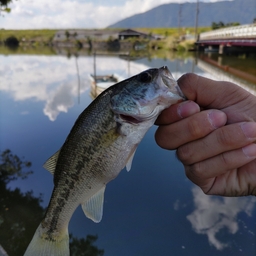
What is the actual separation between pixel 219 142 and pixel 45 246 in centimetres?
184

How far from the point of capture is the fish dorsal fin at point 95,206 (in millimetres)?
2482

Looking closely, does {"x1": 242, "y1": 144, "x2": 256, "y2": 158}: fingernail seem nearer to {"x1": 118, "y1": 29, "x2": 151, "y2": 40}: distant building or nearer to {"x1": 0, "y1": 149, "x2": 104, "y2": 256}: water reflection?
{"x1": 0, "y1": 149, "x2": 104, "y2": 256}: water reflection

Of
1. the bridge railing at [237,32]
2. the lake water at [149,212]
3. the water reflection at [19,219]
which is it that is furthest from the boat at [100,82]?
the bridge railing at [237,32]

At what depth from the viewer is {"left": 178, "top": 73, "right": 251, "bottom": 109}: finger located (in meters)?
2.17

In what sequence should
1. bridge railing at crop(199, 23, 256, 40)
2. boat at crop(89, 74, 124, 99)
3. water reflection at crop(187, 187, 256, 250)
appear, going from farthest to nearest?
bridge railing at crop(199, 23, 256, 40), boat at crop(89, 74, 124, 99), water reflection at crop(187, 187, 256, 250)

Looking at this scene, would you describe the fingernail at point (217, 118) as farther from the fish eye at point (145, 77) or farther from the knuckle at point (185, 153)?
the fish eye at point (145, 77)

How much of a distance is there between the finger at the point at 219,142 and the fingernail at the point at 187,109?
8.4 inches

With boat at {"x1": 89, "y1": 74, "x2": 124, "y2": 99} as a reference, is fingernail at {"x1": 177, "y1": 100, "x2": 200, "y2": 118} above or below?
above

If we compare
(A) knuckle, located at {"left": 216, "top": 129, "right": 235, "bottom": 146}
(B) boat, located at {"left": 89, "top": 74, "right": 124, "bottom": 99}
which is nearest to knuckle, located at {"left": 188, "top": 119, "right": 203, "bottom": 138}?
(A) knuckle, located at {"left": 216, "top": 129, "right": 235, "bottom": 146}

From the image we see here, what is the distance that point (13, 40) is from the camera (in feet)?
300

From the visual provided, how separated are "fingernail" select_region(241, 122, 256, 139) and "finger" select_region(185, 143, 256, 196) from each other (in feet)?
0.41

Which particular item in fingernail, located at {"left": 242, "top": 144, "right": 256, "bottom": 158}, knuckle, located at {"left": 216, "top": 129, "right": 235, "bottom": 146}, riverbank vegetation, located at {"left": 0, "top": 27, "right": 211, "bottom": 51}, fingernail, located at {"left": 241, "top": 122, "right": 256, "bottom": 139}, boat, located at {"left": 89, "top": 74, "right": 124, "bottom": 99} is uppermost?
fingernail, located at {"left": 241, "top": 122, "right": 256, "bottom": 139}

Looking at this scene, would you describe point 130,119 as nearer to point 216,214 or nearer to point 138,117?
point 138,117

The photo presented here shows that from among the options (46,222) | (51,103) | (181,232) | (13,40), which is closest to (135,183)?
(181,232)
